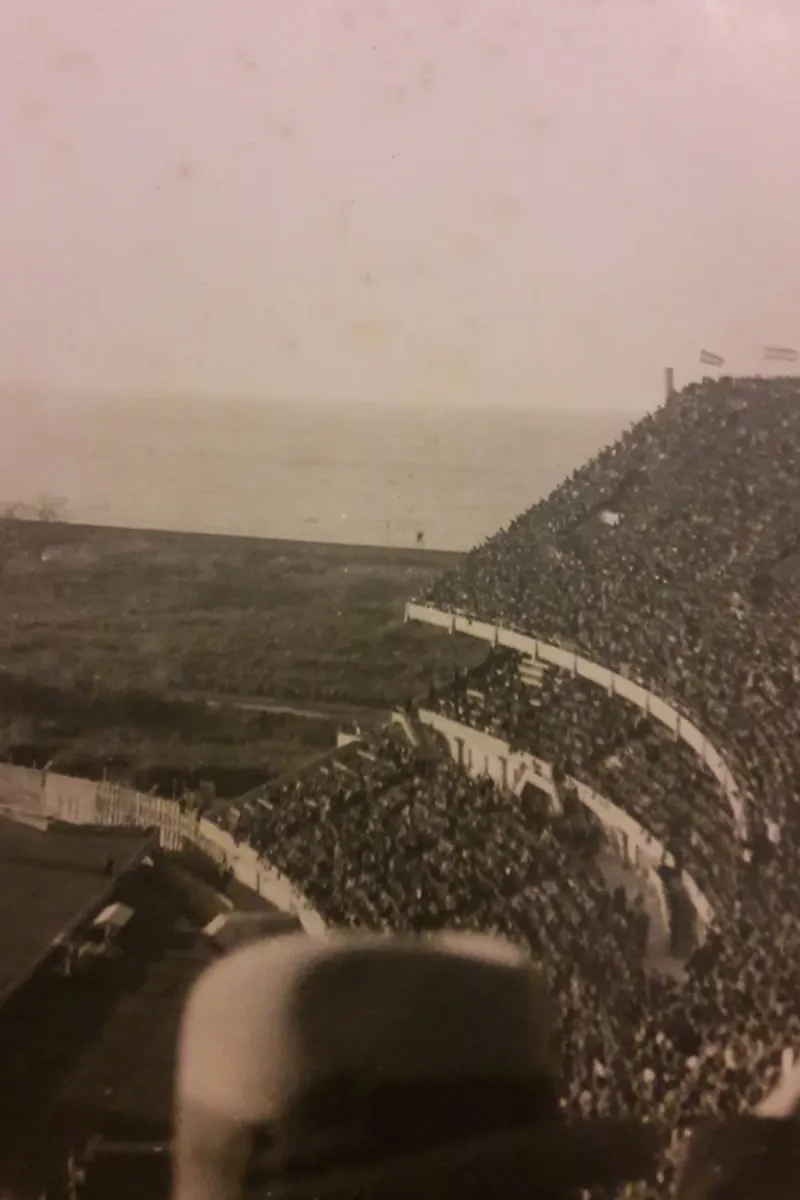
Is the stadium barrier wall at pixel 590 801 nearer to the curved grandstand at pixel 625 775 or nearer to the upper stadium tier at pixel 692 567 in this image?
the curved grandstand at pixel 625 775

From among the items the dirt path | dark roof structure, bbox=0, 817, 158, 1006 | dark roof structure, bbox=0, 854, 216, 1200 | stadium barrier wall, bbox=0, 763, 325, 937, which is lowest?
dark roof structure, bbox=0, 854, 216, 1200

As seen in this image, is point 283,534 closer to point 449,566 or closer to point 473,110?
point 449,566

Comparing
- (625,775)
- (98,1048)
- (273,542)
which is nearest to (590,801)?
(625,775)

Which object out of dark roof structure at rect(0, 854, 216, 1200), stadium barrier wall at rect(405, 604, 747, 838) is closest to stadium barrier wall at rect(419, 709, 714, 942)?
stadium barrier wall at rect(405, 604, 747, 838)

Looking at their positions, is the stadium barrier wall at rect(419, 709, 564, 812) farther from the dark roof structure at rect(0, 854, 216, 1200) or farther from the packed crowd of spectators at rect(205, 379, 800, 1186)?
the dark roof structure at rect(0, 854, 216, 1200)

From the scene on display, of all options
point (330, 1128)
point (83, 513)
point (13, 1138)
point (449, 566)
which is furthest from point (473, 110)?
point (13, 1138)

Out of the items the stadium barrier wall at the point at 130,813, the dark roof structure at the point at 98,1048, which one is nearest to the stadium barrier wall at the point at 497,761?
the stadium barrier wall at the point at 130,813
